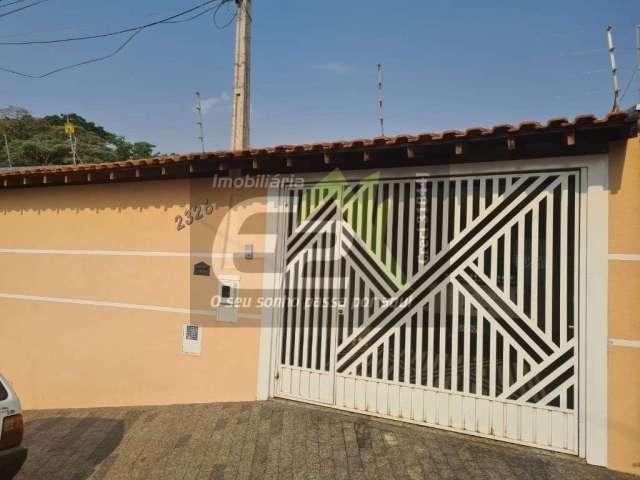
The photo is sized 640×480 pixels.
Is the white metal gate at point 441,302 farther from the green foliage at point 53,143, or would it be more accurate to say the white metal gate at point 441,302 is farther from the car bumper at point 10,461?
the green foliage at point 53,143

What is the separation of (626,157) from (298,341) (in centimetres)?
434

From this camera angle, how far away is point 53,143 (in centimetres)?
2564

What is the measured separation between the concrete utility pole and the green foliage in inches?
733

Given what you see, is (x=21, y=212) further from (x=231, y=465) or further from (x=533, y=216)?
(x=533, y=216)

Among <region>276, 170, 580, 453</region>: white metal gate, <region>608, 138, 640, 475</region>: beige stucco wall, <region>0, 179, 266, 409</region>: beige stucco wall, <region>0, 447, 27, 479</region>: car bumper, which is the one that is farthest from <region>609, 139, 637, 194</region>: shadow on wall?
<region>0, 447, 27, 479</region>: car bumper

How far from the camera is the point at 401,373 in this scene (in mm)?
4691

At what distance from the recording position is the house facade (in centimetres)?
389

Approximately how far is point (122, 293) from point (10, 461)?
311 centimetres

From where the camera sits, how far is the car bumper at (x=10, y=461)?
3.29m

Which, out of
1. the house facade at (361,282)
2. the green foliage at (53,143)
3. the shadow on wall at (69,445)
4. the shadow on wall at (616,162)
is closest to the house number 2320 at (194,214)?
the house facade at (361,282)

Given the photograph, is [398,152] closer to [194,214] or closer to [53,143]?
[194,214]

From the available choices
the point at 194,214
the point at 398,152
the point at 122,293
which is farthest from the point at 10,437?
the point at 398,152

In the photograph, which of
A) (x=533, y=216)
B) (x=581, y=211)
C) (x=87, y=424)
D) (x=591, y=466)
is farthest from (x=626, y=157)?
(x=87, y=424)

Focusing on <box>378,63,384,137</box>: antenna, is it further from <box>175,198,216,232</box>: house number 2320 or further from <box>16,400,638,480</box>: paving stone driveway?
<box>16,400,638,480</box>: paving stone driveway
